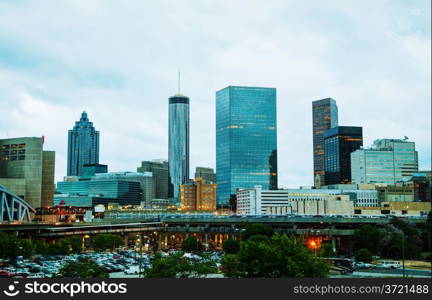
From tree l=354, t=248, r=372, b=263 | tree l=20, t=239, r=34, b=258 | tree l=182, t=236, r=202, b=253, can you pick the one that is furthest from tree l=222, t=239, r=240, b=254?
tree l=20, t=239, r=34, b=258

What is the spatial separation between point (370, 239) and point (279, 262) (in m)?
89.6

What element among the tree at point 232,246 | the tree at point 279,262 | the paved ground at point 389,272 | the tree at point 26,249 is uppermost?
the tree at point 279,262

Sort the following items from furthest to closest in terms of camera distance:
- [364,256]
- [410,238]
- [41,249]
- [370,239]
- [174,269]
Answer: [370,239]
[410,238]
[41,249]
[364,256]
[174,269]

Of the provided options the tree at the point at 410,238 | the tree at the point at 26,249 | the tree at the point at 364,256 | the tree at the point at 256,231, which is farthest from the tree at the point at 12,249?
the tree at the point at 410,238

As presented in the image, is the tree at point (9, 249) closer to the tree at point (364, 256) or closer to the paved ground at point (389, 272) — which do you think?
the paved ground at point (389, 272)

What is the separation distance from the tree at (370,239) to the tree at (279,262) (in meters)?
84.6

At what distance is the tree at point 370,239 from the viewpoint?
143 metres

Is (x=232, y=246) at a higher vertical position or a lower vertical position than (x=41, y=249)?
lower

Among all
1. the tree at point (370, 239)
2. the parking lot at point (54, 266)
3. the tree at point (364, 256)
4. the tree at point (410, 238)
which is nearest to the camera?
the parking lot at point (54, 266)

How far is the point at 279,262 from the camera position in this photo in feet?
204

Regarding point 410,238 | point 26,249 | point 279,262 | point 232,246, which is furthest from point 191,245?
point 279,262

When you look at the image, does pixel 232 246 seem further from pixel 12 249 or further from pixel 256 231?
pixel 12 249

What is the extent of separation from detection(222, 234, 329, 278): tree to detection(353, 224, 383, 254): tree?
84.6 m

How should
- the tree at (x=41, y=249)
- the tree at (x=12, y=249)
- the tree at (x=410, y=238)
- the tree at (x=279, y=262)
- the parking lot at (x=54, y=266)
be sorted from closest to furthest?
the tree at (x=279, y=262)
the parking lot at (x=54, y=266)
the tree at (x=12, y=249)
the tree at (x=41, y=249)
the tree at (x=410, y=238)
